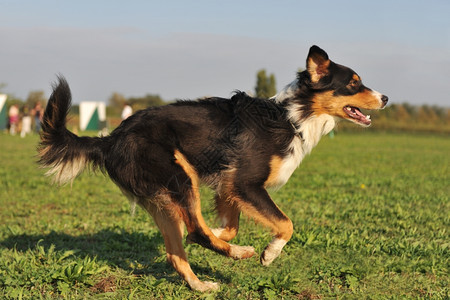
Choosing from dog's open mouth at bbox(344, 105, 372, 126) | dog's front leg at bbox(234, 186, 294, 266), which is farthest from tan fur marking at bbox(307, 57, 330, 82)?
dog's front leg at bbox(234, 186, 294, 266)

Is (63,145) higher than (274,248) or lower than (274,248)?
higher

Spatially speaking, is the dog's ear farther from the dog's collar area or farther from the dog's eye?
the dog's collar area

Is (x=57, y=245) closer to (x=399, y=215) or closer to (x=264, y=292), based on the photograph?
(x=264, y=292)

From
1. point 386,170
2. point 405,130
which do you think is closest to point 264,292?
point 386,170

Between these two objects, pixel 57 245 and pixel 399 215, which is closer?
pixel 57 245

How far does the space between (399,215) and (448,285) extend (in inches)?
109

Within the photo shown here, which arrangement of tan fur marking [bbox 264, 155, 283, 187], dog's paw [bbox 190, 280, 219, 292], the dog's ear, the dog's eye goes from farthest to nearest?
the dog's eye
the dog's ear
tan fur marking [bbox 264, 155, 283, 187]
dog's paw [bbox 190, 280, 219, 292]

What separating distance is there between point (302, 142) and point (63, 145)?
2094 millimetres

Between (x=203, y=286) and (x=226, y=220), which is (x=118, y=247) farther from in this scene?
(x=203, y=286)

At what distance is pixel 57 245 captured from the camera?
5.65 metres

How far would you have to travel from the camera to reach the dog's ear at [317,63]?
4.48m

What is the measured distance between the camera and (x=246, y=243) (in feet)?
18.2

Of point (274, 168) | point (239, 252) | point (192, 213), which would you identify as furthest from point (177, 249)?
point (274, 168)

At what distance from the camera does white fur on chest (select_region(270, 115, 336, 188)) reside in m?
4.38
